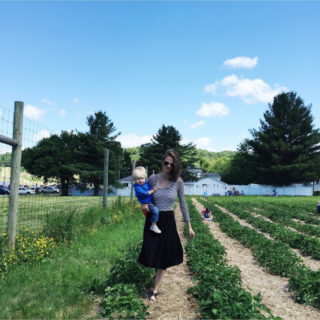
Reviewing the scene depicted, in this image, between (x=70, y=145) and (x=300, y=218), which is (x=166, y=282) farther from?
(x=70, y=145)

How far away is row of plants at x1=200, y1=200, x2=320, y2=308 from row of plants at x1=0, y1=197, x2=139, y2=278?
434 centimetres

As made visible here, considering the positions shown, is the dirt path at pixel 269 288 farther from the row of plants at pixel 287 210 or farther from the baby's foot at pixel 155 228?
the row of plants at pixel 287 210

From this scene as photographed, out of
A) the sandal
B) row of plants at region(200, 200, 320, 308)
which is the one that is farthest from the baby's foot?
row of plants at region(200, 200, 320, 308)

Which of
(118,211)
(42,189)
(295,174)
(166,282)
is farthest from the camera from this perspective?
(295,174)

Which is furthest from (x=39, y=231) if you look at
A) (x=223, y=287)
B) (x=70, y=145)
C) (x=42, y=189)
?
(x=70, y=145)

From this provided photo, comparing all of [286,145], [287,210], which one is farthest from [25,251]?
[286,145]

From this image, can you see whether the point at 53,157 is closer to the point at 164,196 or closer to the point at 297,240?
the point at 297,240

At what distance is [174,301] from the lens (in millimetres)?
4266

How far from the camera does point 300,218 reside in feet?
48.8

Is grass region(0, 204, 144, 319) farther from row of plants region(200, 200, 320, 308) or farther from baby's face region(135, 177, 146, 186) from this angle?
row of plants region(200, 200, 320, 308)

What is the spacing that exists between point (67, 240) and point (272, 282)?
442cm

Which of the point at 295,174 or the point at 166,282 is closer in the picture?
the point at 166,282

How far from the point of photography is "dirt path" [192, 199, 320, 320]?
4.05 metres

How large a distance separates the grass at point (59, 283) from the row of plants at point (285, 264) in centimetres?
311
